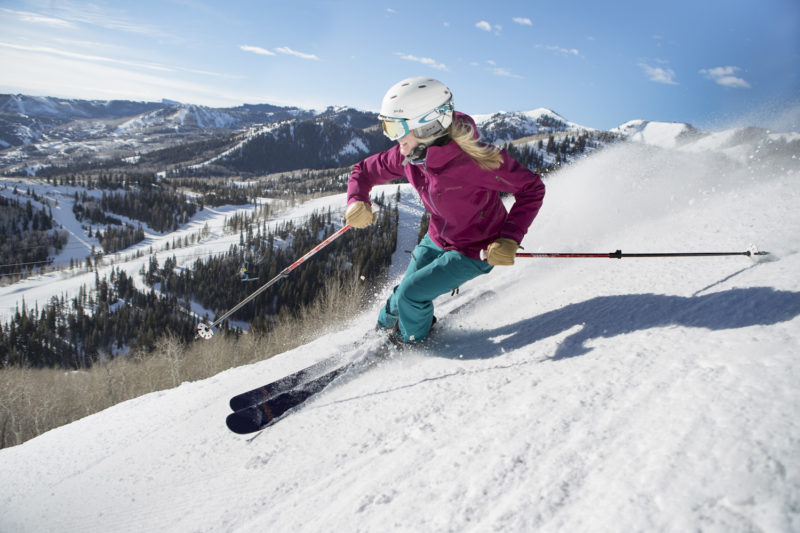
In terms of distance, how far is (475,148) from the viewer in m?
3.97

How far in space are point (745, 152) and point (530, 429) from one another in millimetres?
9762

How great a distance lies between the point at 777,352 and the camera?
247cm

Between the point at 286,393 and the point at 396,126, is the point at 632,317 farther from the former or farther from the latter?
the point at 286,393

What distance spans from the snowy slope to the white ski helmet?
238cm

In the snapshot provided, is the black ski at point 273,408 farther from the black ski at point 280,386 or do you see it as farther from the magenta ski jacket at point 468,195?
the magenta ski jacket at point 468,195

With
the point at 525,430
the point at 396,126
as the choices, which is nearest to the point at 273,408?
the point at 525,430

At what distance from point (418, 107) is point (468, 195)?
1032 millimetres

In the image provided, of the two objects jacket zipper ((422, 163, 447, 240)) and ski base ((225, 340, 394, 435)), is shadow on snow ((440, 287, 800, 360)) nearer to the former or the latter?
ski base ((225, 340, 394, 435))

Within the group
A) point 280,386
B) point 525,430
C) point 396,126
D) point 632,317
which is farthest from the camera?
point 280,386

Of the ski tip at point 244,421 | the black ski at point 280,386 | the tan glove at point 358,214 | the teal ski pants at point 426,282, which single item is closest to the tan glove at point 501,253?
the teal ski pants at point 426,282

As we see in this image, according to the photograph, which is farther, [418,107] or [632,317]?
[418,107]

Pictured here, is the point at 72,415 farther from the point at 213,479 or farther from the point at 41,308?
the point at 41,308

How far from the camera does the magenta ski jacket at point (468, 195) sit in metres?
4.07

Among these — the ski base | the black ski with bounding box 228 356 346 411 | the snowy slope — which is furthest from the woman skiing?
the black ski with bounding box 228 356 346 411
